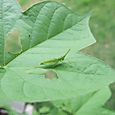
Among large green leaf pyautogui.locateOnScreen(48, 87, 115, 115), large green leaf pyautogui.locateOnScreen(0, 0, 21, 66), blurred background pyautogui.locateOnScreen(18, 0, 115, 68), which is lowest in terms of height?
blurred background pyautogui.locateOnScreen(18, 0, 115, 68)

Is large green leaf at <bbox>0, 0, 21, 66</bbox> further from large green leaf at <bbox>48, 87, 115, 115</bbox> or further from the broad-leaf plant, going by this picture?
large green leaf at <bbox>48, 87, 115, 115</bbox>

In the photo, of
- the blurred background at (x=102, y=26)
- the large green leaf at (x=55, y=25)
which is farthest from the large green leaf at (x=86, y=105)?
the blurred background at (x=102, y=26)

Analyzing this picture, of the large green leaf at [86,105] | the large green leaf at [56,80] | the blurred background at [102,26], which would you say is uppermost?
the large green leaf at [56,80]

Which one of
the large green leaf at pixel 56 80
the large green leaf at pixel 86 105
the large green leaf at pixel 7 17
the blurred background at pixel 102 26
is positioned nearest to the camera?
the large green leaf at pixel 56 80

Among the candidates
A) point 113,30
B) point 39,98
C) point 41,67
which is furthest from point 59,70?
point 113,30

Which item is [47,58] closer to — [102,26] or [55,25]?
[55,25]

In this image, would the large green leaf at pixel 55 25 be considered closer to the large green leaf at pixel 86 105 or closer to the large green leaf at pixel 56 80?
the large green leaf at pixel 56 80

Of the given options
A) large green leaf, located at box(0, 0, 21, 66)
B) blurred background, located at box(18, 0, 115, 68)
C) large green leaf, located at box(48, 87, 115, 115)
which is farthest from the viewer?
blurred background, located at box(18, 0, 115, 68)

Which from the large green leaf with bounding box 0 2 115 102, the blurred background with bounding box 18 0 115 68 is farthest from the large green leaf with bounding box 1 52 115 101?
the blurred background with bounding box 18 0 115 68

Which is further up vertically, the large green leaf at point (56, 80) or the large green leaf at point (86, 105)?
the large green leaf at point (56, 80)

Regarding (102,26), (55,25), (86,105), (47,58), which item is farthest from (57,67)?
(102,26)
